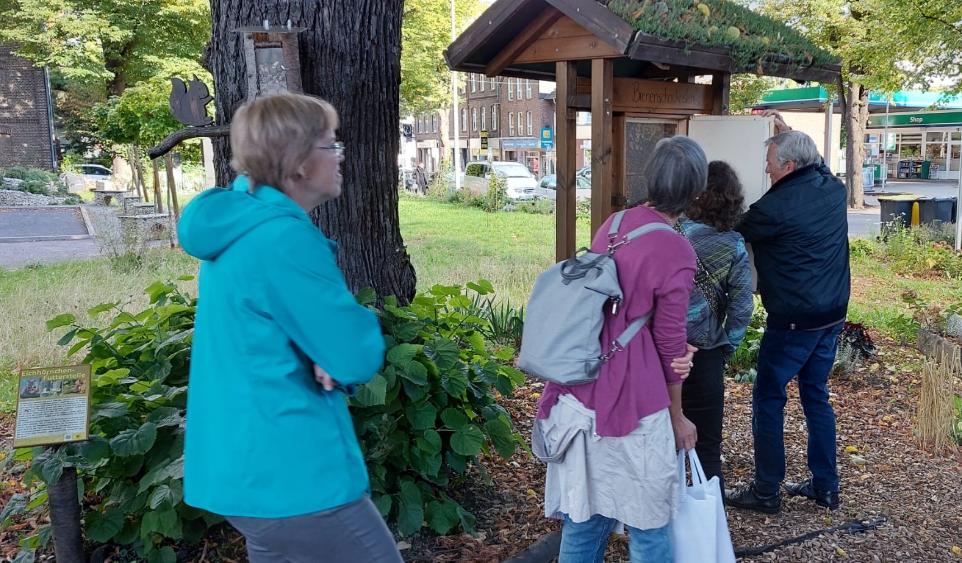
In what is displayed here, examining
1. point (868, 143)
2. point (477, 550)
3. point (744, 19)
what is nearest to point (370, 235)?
point (477, 550)

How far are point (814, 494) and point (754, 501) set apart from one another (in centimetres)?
36

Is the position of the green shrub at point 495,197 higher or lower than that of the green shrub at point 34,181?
lower

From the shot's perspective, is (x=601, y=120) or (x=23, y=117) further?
(x=23, y=117)

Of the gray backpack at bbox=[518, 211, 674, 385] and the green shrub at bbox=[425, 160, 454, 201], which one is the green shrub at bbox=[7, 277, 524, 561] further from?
the green shrub at bbox=[425, 160, 454, 201]

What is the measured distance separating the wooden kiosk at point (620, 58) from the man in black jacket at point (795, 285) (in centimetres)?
111

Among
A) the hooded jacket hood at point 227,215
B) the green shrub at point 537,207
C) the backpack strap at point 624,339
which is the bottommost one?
the green shrub at point 537,207

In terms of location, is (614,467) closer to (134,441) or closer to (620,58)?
(134,441)

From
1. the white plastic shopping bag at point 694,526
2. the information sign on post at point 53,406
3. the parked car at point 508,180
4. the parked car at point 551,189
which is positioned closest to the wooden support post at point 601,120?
the white plastic shopping bag at point 694,526

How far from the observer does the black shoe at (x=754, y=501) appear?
12.7 ft

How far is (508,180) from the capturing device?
94.0 ft

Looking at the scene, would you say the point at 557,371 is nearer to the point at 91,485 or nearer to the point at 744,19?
the point at 91,485

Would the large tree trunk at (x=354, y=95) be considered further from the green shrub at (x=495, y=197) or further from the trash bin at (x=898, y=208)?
the green shrub at (x=495, y=197)

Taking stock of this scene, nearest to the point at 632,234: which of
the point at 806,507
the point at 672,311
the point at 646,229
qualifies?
the point at 646,229

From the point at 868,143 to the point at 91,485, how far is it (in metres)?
47.6
